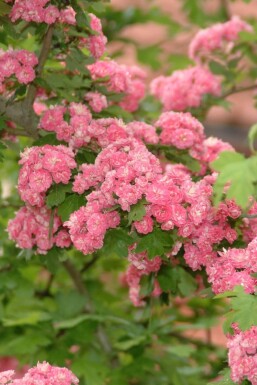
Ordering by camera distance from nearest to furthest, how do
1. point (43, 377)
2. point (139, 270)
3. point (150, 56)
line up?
point (43, 377), point (139, 270), point (150, 56)

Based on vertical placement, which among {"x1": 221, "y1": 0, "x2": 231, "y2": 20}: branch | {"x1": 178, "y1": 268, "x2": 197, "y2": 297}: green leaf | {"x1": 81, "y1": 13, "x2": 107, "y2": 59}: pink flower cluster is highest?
{"x1": 221, "y1": 0, "x2": 231, "y2": 20}: branch

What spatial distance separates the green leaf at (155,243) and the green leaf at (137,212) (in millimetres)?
80

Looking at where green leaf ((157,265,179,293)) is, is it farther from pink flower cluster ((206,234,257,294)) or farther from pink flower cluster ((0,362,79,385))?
pink flower cluster ((0,362,79,385))

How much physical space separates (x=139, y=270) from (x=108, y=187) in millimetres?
410

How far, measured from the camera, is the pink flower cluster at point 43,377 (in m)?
1.56

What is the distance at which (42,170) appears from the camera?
1840 millimetres

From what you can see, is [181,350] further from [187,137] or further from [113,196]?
[113,196]

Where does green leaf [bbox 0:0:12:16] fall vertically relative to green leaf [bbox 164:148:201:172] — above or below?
above

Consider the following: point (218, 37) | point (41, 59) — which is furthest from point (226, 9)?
point (41, 59)

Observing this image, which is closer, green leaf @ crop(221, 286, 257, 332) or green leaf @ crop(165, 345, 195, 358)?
green leaf @ crop(221, 286, 257, 332)

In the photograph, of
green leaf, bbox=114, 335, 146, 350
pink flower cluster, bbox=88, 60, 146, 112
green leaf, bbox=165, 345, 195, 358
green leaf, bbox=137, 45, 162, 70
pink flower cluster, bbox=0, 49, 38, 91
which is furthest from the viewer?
green leaf, bbox=137, 45, 162, 70

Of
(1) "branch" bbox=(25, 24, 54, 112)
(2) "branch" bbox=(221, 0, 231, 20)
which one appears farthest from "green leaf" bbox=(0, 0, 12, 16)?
(2) "branch" bbox=(221, 0, 231, 20)

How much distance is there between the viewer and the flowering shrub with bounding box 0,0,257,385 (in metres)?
1.71

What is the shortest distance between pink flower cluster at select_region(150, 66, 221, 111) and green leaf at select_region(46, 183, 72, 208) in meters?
0.84
